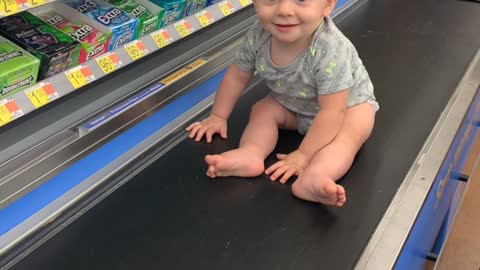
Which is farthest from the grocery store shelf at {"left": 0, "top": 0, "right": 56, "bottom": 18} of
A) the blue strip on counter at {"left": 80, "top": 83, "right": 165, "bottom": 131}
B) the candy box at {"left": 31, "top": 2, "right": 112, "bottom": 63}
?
the blue strip on counter at {"left": 80, "top": 83, "right": 165, "bottom": 131}

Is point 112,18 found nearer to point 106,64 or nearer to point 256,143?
point 106,64

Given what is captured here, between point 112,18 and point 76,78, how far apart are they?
0.24 m

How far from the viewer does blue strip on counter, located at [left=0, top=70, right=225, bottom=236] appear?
50.3 inches

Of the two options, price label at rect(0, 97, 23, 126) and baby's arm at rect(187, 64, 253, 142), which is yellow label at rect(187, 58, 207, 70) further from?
price label at rect(0, 97, 23, 126)

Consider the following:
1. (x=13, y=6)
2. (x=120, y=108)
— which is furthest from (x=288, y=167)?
(x=13, y=6)

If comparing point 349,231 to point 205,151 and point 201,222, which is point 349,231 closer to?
point 201,222

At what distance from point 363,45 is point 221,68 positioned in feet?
2.21

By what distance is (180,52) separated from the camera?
190cm

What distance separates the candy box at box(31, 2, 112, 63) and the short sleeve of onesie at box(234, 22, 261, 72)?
1.16 feet

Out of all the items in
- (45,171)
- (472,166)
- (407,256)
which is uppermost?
(45,171)

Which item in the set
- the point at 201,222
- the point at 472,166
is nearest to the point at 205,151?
the point at 201,222

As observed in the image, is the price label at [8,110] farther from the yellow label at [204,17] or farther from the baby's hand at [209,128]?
the yellow label at [204,17]

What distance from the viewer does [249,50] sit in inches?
60.9

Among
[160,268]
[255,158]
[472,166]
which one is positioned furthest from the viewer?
[472,166]
